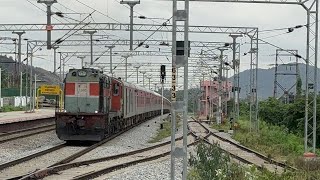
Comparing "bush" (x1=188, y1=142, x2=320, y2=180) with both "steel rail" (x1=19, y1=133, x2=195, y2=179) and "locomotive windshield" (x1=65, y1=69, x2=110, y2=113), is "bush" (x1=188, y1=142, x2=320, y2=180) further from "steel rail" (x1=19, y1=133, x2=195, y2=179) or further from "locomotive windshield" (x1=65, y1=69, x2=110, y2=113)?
"locomotive windshield" (x1=65, y1=69, x2=110, y2=113)

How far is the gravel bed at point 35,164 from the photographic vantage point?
16875 millimetres

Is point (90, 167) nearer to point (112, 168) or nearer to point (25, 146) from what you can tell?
point (112, 168)

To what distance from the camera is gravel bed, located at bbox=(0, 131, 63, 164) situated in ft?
73.2

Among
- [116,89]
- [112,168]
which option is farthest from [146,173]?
[116,89]

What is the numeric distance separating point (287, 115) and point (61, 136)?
92.6 feet

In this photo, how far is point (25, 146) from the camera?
89.0 feet

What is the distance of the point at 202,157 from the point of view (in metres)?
15.4

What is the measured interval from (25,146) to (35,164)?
8340mm

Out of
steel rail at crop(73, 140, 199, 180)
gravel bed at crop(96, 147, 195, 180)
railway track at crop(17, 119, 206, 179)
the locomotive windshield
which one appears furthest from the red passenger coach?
gravel bed at crop(96, 147, 195, 180)

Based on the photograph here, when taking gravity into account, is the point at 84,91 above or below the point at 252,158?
above

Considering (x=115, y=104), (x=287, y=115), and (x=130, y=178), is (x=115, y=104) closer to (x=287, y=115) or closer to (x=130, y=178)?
(x=130, y=178)

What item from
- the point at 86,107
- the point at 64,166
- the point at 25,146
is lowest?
the point at 25,146

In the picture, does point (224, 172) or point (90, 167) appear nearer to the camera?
point (224, 172)

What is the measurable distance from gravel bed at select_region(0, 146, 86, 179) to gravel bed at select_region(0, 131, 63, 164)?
101cm
